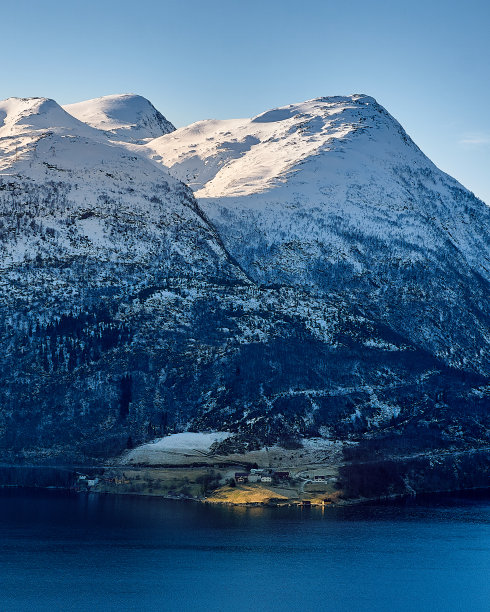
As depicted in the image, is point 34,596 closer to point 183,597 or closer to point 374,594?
point 183,597

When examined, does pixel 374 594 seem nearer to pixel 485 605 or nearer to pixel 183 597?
pixel 485 605

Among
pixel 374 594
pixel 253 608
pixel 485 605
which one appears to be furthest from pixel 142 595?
pixel 485 605

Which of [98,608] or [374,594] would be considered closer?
[98,608]

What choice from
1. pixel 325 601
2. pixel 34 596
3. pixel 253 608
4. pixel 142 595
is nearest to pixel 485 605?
pixel 325 601

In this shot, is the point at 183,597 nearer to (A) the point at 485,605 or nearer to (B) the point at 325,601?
(B) the point at 325,601

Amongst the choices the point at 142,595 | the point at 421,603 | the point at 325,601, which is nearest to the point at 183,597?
the point at 142,595

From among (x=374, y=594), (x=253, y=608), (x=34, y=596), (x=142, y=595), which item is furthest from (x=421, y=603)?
(x=34, y=596)
